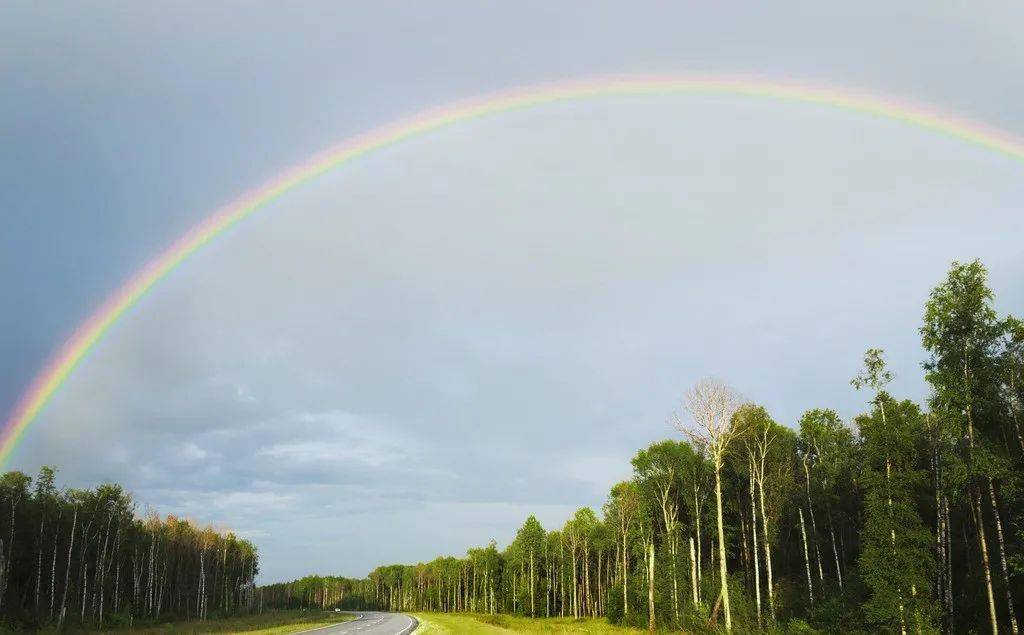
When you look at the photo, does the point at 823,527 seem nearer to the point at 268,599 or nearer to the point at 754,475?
the point at 754,475

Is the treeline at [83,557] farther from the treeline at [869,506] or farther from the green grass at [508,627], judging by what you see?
the treeline at [869,506]

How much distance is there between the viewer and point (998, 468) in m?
33.6

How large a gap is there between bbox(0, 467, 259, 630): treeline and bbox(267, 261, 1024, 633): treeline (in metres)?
58.2

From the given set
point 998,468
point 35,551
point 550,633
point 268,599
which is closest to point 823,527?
point 550,633

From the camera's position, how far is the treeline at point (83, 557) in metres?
67.7

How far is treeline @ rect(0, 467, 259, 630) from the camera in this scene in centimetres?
6769

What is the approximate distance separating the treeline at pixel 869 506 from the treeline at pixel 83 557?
191ft

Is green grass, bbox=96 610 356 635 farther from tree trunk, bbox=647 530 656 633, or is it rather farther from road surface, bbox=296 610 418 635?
tree trunk, bbox=647 530 656 633

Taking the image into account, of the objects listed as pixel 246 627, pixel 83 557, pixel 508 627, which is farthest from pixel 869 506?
pixel 83 557

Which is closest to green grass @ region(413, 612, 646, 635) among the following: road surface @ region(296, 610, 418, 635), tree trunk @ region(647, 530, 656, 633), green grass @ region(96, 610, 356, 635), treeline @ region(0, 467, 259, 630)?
road surface @ region(296, 610, 418, 635)

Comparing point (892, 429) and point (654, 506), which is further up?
point (892, 429)

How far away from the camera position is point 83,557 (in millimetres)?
76062

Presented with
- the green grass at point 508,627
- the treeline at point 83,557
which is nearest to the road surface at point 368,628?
the green grass at point 508,627

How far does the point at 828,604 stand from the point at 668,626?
44.4 ft
